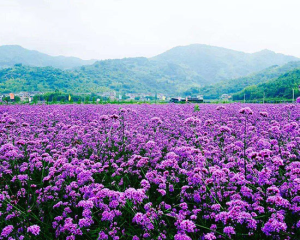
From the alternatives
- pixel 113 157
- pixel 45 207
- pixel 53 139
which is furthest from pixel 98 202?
pixel 53 139

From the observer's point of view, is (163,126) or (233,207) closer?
(233,207)

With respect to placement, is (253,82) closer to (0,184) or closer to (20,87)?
(20,87)

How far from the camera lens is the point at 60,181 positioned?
400 cm

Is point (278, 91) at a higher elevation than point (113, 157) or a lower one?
higher

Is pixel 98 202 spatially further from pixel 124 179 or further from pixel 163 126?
pixel 163 126

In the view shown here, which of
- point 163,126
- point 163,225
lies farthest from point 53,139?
point 163,225

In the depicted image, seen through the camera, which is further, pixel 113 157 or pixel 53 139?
pixel 53 139

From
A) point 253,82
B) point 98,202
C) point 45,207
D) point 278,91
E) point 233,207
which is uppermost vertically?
point 253,82

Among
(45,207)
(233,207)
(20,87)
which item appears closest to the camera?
(233,207)

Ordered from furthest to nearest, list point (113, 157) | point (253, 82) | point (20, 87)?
1. point (253, 82)
2. point (20, 87)
3. point (113, 157)

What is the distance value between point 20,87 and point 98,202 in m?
146

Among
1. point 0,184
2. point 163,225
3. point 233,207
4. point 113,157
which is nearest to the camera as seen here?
point 233,207

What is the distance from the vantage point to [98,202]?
3.31m

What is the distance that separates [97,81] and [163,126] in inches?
7546
